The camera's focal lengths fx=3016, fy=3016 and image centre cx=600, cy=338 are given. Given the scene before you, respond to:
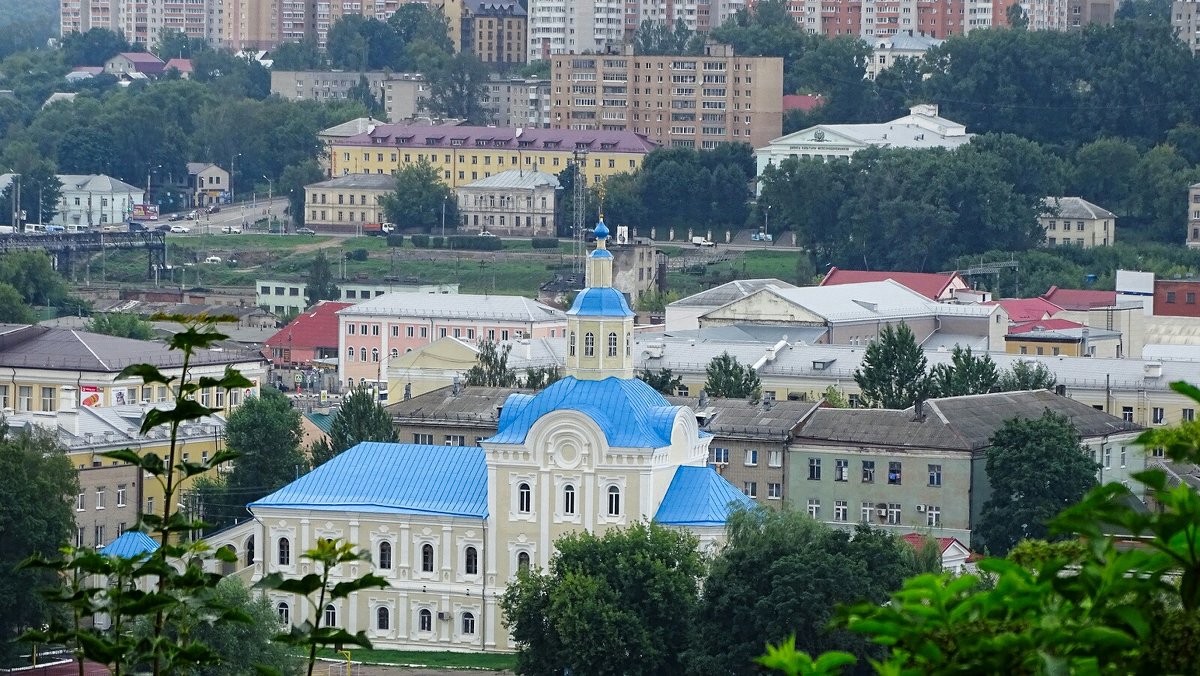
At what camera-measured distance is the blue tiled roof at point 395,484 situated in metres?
55.4

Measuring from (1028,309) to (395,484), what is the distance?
146 feet

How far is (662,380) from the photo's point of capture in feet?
236

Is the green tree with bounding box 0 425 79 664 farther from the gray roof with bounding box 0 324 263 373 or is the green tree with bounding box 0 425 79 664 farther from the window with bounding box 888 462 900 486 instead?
the gray roof with bounding box 0 324 263 373

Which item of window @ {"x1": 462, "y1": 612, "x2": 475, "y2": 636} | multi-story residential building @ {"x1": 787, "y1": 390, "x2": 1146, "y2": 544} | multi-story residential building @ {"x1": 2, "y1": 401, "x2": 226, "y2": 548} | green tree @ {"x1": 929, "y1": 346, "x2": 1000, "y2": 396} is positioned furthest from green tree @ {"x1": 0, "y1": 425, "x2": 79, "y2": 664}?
green tree @ {"x1": 929, "y1": 346, "x2": 1000, "y2": 396}

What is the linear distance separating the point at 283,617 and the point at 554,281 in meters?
65.9

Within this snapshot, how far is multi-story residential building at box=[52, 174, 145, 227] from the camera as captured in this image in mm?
156125

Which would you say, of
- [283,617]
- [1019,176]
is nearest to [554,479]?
[283,617]

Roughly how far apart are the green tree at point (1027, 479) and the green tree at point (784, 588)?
958 cm

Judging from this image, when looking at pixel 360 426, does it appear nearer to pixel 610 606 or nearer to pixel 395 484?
pixel 395 484

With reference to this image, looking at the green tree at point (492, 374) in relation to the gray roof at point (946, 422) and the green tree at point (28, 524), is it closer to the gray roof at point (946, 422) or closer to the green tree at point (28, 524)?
the gray roof at point (946, 422)

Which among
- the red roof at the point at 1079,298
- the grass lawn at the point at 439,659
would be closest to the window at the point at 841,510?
the grass lawn at the point at 439,659

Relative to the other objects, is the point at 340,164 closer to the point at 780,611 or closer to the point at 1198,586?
the point at 780,611

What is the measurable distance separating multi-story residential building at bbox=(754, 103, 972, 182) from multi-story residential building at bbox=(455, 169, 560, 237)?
33.7 feet

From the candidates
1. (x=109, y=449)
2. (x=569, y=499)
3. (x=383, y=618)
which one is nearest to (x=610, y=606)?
(x=569, y=499)
